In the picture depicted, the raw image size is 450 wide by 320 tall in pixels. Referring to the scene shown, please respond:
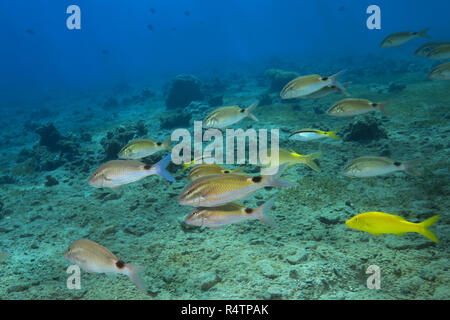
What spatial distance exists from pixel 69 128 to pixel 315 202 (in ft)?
61.4

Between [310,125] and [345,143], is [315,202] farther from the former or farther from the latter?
[310,125]

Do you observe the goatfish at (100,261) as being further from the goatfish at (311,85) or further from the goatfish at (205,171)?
the goatfish at (311,85)

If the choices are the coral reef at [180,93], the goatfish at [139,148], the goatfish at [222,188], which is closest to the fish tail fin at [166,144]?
the goatfish at [139,148]

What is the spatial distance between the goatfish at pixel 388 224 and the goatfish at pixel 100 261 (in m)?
2.66

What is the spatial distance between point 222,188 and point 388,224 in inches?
79.2

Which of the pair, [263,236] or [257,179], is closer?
[257,179]

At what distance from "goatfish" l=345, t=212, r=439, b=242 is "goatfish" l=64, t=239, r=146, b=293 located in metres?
2.66

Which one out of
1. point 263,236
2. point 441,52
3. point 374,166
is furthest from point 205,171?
point 441,52

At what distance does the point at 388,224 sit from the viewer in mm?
2795

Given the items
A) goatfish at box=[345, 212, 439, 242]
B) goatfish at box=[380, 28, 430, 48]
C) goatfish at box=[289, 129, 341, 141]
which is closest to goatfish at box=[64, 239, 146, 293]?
goatfish at box=[345, 212, 439, 242]

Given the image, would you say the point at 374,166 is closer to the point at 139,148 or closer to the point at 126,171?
the point at 126,171

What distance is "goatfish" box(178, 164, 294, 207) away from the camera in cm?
271

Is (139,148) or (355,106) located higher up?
(355,106)

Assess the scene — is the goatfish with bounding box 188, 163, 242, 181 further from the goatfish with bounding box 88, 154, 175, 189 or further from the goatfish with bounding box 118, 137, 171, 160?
the goatfish with bounding box 118, 137, 171, 160
